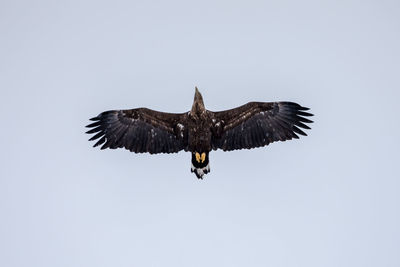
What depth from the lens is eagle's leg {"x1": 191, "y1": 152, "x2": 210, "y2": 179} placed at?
17.7 metres

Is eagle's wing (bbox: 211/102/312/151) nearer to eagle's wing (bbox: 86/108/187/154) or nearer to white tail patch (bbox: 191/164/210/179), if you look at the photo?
white tail patch (bbox: 191/164/210/179)

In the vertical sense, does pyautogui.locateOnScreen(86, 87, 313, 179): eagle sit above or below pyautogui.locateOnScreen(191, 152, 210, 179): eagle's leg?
above

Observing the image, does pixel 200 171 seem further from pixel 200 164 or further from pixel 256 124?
pixel 256 124

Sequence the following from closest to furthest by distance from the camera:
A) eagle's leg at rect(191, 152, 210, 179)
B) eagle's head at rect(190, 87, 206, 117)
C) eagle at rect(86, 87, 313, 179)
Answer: eagle's head at rect(190, 87, 206, 117)
eagle's leg at rect(191, 152, 210, 179)
eagle at rect(86, 87, 313, 179)

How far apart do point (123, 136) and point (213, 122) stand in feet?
8.36

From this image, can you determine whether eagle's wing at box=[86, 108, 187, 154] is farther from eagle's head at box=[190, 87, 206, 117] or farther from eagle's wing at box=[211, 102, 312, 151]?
eagle's wing at box=[211, 102, 312, 151]

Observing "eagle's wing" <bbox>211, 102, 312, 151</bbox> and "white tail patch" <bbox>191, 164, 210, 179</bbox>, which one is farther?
"eagle's wing" <bbox>211, 102, 312, 151</bbox>

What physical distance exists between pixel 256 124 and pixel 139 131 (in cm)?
327

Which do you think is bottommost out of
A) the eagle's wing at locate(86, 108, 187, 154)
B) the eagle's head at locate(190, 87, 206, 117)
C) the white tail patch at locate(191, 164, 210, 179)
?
the white tail patch at locate(191, 164, 210, 179)

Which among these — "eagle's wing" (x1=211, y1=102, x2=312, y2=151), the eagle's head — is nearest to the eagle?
"eagle's wing" (x1=211, y1=102, x2=312, y2=151)

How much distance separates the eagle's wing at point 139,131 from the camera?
59.6ft

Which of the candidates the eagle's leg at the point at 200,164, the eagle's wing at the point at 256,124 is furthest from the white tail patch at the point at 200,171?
the eagle's wing at the point at 256,124

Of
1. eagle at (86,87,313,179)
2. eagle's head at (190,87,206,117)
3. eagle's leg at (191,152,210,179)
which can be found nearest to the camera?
eagle's head at (190,87,206,117)

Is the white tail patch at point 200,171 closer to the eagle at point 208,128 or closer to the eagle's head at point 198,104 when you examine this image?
the eagle at point 208,128
